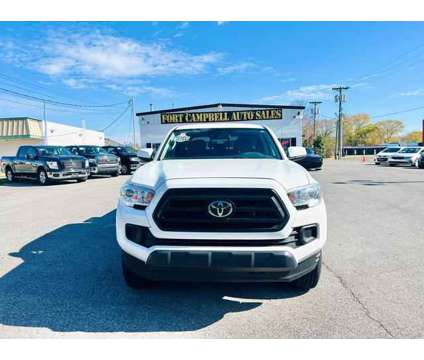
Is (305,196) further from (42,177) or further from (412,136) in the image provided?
(412,136)

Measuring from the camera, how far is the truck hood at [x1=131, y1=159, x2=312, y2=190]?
273 centimetres

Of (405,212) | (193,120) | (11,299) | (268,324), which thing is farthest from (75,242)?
(193,120)

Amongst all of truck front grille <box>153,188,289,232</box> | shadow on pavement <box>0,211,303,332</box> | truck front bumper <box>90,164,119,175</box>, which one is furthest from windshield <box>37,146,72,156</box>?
truck front grille <box>153,188,289,232</box>

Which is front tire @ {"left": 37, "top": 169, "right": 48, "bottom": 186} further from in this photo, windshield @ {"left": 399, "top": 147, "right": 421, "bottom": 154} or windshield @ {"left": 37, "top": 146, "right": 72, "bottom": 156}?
windshield @ {"left": 399, "top": 147, "right": 421, "bottom": 154}

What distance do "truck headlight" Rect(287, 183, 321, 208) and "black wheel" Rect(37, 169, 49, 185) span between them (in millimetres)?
13896

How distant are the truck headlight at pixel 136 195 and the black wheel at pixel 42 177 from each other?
12.9 metres

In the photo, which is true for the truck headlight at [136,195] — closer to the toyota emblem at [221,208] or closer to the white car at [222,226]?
the white car at [222,226]

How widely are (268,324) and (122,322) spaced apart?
1273 mm

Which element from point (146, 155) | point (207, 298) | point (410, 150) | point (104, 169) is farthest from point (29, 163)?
point (410, 150)

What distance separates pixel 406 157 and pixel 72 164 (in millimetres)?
24318

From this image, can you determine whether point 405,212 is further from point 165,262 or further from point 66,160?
point 66,160

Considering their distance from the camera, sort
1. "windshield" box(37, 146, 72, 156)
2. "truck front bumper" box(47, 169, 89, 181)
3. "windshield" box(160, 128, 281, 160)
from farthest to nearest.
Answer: "windshield" box(37, 146, 72, 156) < "truck front bumper" box(47, 169, 89, 181) < "windshield" box(160, 128, 281, 160)

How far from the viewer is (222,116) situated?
32.4 meters

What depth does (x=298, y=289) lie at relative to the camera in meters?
3.22
